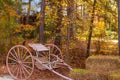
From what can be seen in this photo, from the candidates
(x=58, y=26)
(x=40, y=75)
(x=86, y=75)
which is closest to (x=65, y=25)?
(x=58, y=26)

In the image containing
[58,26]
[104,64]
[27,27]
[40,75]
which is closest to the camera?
[104,64]

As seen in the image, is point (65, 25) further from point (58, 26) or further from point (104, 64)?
point (104, 64)

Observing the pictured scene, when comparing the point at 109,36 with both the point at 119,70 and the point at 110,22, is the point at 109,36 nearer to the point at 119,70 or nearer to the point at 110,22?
the point at 110,22

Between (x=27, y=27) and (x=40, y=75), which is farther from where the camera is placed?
(x=27, y=27)

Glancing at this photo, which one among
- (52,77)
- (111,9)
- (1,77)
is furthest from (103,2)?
(1,77)

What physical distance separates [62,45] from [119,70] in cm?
446

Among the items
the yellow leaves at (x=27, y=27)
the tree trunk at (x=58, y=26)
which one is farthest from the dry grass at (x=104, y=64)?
the yellow leaves at (x=27, y=27)

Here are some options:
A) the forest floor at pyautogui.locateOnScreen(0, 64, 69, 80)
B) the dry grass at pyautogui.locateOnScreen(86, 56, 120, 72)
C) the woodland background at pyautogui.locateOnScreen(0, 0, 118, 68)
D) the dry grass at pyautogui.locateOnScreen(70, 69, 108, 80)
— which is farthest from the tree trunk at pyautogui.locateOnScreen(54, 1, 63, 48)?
the dry grass at pyautogui.locateOnScreen(70, 69, 108, 80)

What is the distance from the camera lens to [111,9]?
12117mm

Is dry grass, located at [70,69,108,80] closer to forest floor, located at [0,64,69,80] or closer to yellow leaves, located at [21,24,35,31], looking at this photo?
forest floor, located at [0,64,69,80]

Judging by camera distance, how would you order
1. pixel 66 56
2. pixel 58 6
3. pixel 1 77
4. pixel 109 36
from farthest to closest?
1. pixel 109 36
2. pixel 58 6
3. pixel 66 56
4. pixel 1 77

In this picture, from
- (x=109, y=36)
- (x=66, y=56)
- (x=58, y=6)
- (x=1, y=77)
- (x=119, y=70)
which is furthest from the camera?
(x=109, y=36)

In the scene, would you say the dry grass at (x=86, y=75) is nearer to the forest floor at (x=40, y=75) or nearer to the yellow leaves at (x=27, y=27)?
the forest floor at (x=40, y=75)

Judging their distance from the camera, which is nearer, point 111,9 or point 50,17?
point 50,17
